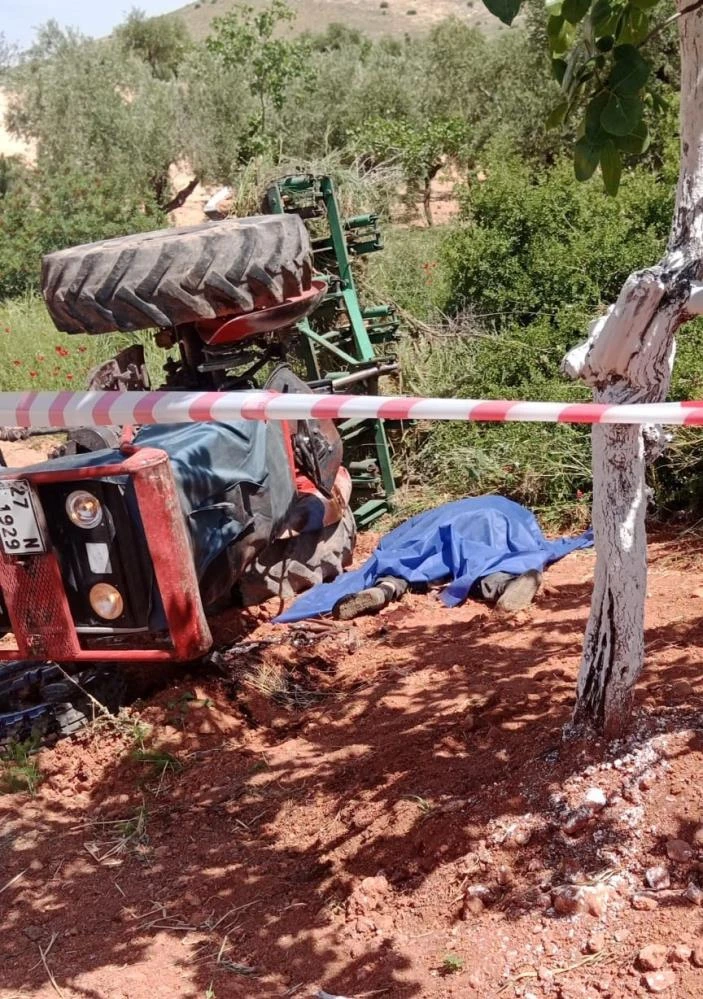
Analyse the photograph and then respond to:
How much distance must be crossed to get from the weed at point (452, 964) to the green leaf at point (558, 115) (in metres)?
2.25

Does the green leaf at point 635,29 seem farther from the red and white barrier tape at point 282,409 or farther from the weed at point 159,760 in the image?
the weed at point 159,760

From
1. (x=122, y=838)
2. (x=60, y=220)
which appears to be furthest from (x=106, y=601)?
(x=60, y=220)

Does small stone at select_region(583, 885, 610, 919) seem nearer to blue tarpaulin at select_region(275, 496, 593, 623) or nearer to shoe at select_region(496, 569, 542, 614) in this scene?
shoe at select_region(496, 569, 542, 614)

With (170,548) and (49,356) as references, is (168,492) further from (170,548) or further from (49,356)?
(49,356)

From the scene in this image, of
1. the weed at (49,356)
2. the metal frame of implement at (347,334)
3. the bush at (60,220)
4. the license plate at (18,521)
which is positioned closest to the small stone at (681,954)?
the license plate at (18,521)

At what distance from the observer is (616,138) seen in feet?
9.14

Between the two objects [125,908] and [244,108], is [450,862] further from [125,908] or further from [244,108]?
[244,108]

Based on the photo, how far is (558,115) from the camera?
9.89 feet

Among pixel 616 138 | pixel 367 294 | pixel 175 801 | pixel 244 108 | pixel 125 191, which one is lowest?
pixel 175 801

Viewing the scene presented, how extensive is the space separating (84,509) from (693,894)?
96.2 inches

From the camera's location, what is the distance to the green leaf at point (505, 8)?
7.20ft

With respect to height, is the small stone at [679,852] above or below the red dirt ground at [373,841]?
above

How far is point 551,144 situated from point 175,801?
16.5 metres

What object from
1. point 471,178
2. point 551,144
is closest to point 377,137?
point 551,144
